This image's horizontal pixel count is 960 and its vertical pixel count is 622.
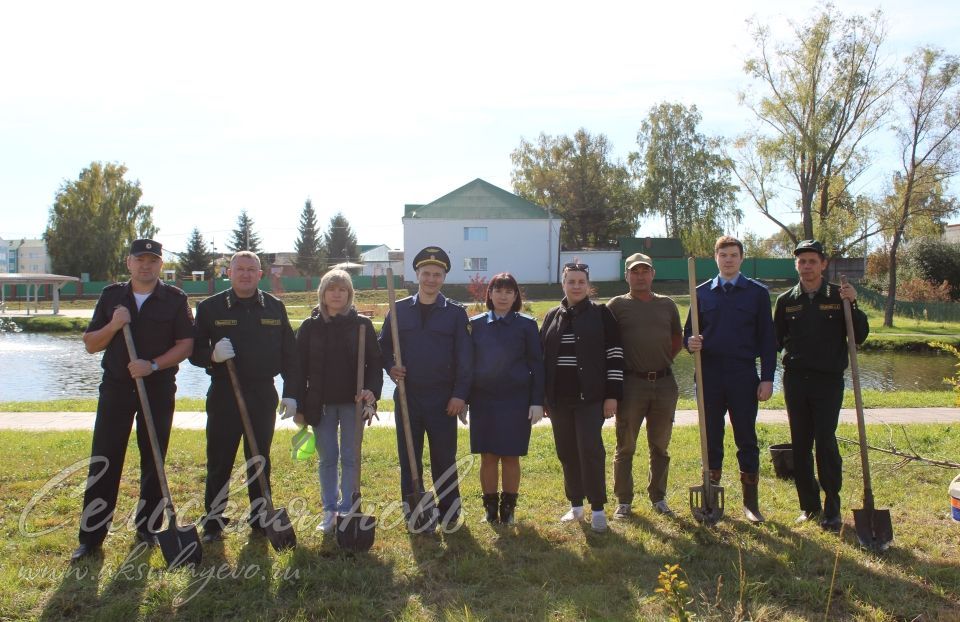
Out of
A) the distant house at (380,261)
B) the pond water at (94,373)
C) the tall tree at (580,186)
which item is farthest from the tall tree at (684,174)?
the pond water at (94,373)

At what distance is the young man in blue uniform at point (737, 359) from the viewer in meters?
4.68

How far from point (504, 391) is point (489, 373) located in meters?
0.16

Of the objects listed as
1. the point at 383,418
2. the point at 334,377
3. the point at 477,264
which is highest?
the point at 477,264

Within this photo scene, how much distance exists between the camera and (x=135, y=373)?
4.09 m

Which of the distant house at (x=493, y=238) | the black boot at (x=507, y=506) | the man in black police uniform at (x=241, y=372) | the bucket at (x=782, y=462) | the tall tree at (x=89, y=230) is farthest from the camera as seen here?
the tall tree at (x=89, y=230)

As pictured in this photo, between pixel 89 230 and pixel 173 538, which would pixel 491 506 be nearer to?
pixel 173 538

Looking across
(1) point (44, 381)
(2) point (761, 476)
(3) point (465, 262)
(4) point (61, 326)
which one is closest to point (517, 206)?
(3) point (465, 262)

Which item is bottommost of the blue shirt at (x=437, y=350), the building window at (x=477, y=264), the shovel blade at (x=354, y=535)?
the shovel blade at (x=354, y=535)

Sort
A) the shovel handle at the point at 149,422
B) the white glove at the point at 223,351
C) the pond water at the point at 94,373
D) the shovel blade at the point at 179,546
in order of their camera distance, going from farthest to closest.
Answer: the pond water at the point at 94,373 → the white glove at the point at 223,351 → the shovel handle at the point at 149,422 → the shovel blade at the point at 179,546

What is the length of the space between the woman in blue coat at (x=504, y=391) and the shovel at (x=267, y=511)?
1.27 m

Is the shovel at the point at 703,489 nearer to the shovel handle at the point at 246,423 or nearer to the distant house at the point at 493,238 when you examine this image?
the shovel handle at the point at 246,423

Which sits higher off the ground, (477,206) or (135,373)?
(477,206)

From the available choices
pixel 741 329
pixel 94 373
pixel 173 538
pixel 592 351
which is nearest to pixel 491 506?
pixel 592 351

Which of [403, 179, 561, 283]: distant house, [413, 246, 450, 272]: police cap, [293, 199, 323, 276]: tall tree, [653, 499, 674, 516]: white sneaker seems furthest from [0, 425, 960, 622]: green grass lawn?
[293, 199, 323, 276]: tall tree
